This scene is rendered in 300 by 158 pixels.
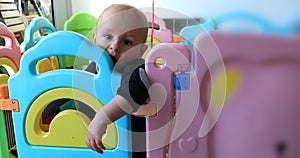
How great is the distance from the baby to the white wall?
0.55 feet

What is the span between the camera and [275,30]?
44 centimetres

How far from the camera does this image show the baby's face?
652 mm

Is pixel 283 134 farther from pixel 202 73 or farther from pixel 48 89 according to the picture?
pixel 48 89

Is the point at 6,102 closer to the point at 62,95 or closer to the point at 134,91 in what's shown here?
the point at 62,95

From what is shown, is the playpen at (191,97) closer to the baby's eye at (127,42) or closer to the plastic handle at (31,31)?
the baby's eye at (127,42)

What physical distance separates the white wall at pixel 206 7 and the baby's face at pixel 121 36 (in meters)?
0.17

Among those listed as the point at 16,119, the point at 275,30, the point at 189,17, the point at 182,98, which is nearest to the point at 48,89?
the point at 16,119

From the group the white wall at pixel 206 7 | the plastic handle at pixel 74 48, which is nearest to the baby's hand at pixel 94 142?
the plastic handle at pixel 74 48

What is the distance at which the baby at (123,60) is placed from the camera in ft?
1.83

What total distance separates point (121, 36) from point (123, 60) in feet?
0.15

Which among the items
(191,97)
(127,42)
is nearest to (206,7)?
(127,42)

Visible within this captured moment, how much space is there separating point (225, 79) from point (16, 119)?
43 cm

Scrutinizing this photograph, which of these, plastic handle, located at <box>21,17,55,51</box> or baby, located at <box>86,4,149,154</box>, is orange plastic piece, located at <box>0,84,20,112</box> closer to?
baby, located at <box>86,4,149,154</box>

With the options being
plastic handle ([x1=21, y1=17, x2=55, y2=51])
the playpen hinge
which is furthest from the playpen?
plastic handle ([x1=21, y1=17, x2=55, y2=51])
